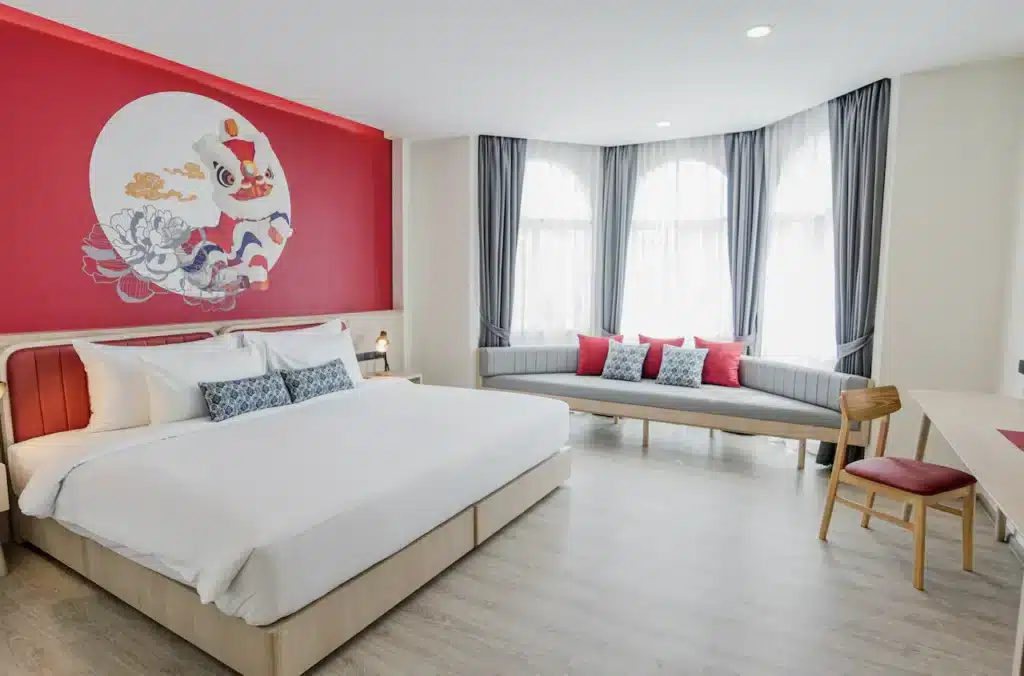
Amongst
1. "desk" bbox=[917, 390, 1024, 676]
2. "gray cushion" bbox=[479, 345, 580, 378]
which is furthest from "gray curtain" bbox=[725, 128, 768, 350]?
"desk" bbox=[917, 390, 1024, 676]

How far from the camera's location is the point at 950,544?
115 inches

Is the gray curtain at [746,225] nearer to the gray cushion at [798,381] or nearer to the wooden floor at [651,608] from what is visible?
the gray cushion at [798,381]

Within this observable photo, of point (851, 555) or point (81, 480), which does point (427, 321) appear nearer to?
point (81, 480)

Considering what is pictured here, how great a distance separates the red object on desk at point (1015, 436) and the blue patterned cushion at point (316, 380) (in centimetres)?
334

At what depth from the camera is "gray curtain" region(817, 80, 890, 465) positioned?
383 cm

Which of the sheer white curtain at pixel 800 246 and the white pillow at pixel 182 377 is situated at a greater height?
the sheer white curtain at pixel 800 246

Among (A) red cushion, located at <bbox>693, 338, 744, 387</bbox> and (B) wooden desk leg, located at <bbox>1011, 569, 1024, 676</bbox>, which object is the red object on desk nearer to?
(B) wooden desk leg, located at <bbox>1011, 569, 1024, 676</bbox>

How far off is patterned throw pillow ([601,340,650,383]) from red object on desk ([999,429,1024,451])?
2.72 metres

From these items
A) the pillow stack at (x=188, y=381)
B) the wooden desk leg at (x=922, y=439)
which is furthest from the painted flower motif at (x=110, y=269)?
the wooden desk leg at (x=922, y=439)

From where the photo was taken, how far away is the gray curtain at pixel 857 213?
383cm

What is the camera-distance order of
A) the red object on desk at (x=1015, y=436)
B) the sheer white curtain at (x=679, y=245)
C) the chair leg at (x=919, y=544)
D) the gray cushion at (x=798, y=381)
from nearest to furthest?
1. the red object on desk at (x=1015, y=436)
2. the chair leg at (x=919, y=544)
3. the gray cushion at (x=798, y=381)
4. the sheer white curtain at (x=679, y=245)

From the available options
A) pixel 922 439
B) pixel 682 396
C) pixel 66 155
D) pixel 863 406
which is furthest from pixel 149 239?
pixel 922 439

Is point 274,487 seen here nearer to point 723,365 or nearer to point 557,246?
point 723,365

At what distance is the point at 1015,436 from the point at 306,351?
3.57 metres
